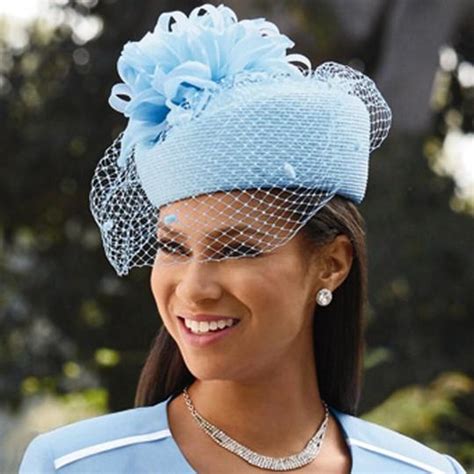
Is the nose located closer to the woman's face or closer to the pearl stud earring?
the woman's face

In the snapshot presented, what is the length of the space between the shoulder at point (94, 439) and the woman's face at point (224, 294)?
6.0 inches

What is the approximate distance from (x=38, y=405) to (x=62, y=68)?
1676 mm

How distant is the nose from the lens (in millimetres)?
2350

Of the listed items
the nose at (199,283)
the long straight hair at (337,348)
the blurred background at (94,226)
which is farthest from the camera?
the blurred background at (94,226)

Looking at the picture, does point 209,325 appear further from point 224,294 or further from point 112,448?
point 112,448

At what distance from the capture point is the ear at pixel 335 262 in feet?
8.32

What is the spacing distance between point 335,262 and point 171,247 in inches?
12.0

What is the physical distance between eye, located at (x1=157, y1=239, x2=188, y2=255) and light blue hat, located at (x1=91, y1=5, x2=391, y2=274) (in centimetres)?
4

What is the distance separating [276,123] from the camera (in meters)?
2.44

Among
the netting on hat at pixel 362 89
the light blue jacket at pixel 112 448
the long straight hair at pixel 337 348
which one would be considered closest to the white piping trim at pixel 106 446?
the light blue jacket at pixel 112 448

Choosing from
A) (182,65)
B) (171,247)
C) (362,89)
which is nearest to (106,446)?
(171,247)

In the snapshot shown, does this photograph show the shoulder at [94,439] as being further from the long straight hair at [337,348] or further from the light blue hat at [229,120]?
the light blue hat at [229,120]

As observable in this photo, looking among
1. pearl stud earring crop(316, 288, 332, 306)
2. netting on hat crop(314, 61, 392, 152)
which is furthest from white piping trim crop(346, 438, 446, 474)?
netting on hat crop(314, 61, 392, 152)

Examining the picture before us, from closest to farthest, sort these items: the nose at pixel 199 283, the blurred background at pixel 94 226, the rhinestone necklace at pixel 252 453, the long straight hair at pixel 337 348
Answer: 1. the nose at pixel 199 283
2. the rhinestone necklace at pixel 252 453
3. the long straight hair at pixel 337 348
4. the blurred background at pixel 94 226
